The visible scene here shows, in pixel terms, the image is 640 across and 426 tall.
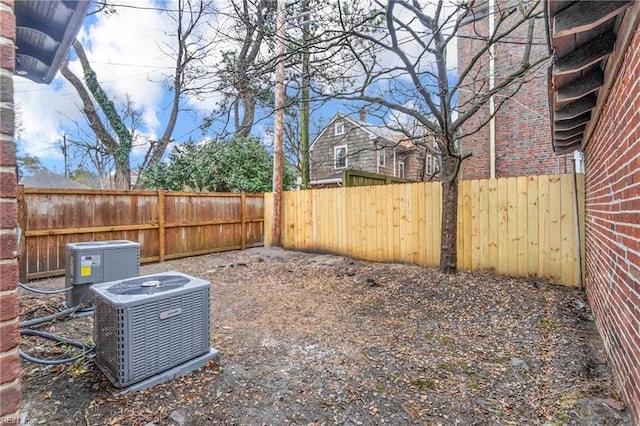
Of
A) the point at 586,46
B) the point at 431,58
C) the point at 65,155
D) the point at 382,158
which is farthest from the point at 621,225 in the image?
the point at 65,155

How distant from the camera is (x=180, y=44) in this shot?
1106 cm

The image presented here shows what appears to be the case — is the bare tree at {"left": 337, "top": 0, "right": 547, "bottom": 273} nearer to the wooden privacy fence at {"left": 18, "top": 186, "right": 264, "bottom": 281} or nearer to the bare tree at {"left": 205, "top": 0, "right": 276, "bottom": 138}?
the bare tree at {"left": 205, "top": 0, "right": 276, "bottom": 138}

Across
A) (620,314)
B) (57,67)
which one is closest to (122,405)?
(57,67)

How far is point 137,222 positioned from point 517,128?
9.19 m

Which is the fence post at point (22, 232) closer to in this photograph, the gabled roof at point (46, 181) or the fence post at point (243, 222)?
the fence post at point (243, 222)

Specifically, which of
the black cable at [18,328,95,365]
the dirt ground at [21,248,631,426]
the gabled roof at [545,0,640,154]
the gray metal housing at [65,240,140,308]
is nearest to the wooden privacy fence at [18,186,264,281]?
the dirt ground at [21,248,631,426]

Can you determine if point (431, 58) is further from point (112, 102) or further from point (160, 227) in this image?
point (112, 102)

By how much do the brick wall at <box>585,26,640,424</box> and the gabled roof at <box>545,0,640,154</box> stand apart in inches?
4.0

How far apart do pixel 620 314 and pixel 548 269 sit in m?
2.74

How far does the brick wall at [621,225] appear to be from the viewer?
1.69m

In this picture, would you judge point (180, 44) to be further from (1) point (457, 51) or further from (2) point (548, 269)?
(2) point (548, 269)

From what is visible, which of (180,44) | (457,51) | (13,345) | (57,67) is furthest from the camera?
(180,44)

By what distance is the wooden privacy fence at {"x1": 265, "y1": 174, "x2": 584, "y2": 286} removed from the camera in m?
4.46

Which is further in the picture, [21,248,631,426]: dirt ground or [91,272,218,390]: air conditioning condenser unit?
[91,272,218,390]: air conditioning condenser unit
